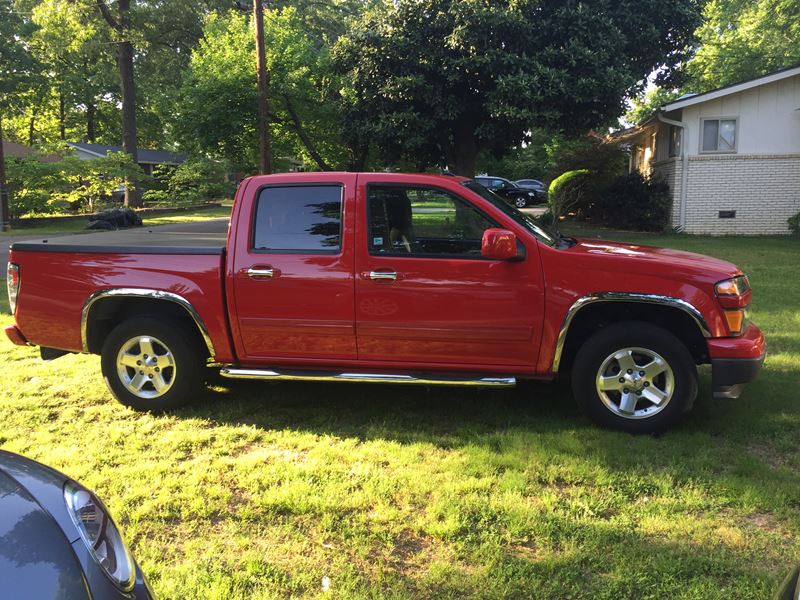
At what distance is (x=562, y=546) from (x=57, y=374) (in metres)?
4.82

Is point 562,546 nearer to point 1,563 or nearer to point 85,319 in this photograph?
point 1,563

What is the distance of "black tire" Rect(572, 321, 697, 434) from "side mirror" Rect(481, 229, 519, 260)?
2.70ft

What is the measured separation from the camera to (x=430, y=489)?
11.2 feet

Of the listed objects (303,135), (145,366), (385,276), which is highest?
Result: (303,135)

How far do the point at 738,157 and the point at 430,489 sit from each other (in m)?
17.3

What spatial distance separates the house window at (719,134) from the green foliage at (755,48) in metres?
15.1

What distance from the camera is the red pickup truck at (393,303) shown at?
156 inches

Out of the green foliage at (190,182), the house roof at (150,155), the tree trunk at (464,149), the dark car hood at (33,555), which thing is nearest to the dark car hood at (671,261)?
the dark car hood at (33,555)

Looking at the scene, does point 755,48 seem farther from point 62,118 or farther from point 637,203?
point 62,118

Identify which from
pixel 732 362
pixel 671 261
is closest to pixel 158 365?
pixel 671 261

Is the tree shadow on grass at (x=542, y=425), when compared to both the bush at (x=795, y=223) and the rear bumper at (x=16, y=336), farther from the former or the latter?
the bush at (x=795, y=223)

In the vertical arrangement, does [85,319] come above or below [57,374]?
above

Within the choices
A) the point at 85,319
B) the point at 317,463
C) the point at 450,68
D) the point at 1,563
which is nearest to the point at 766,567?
the point at 317,463

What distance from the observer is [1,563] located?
154 cm
